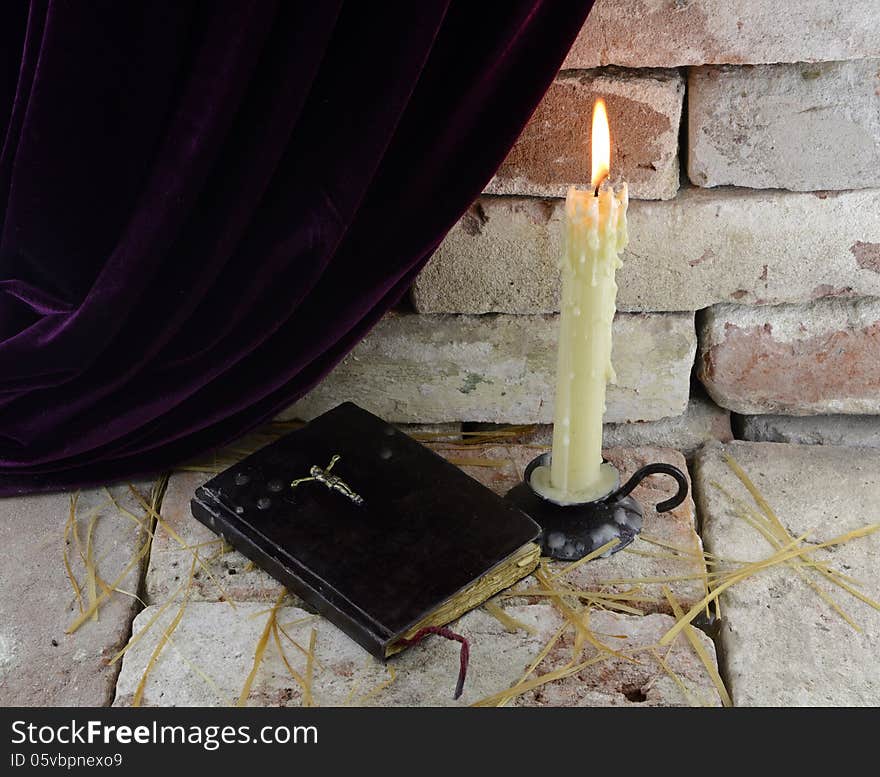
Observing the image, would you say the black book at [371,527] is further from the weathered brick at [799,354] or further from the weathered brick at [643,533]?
the weathered brick at [799,354]

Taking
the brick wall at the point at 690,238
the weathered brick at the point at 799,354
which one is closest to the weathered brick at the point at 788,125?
the brick wall at the point at 690,238

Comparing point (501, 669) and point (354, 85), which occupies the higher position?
point (354, 85)

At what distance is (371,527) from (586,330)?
0.35 meters

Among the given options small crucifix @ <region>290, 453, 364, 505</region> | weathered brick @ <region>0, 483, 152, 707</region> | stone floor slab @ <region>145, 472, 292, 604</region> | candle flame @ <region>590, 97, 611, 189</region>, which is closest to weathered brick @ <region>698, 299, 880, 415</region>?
candle flame @ <region>590, 97, 611, 189</region>

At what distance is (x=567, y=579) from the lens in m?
1.42

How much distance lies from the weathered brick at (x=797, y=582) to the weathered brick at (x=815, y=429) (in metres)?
0.05

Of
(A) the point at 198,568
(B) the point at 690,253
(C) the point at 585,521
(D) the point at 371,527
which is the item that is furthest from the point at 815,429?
(A) the point at 198,568

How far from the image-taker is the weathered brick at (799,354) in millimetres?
1593

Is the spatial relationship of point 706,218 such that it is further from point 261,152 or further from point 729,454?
point 261,152

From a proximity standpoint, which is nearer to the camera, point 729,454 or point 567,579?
point 567,579
